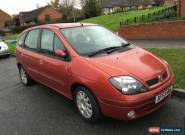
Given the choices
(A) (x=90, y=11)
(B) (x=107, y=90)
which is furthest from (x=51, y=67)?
(A) (x=90, y=11)

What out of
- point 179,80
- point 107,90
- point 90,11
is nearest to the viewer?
point 107,90

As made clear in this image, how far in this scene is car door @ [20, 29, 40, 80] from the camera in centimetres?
628

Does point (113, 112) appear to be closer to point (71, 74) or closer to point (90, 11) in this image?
point (71, 74)

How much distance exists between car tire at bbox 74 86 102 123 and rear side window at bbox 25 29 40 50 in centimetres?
214

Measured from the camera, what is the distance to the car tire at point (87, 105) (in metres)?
4.40

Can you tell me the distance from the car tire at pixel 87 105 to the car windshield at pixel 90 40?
725mm

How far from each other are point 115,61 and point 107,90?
0.67m

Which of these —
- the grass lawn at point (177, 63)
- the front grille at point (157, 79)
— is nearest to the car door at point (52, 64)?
the front grille at point (157, 79)

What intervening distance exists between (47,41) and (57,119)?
174 cm

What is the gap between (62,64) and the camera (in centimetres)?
505

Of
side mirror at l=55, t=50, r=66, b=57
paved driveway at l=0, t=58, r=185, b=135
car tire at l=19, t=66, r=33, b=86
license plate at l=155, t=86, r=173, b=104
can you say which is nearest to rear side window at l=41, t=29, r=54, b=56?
side mirror at l=55, t=50, r=66, b=57

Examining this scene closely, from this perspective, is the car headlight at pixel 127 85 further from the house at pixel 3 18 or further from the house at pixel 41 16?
the house at pixel 3 18

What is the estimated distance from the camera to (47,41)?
5777 mm

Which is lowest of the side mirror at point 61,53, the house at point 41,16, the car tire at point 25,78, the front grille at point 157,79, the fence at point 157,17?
the car tire at point 25,78
